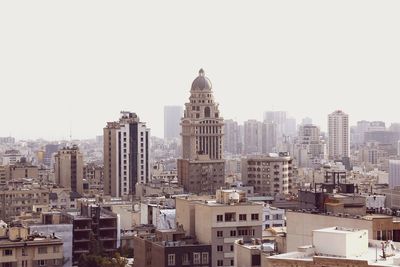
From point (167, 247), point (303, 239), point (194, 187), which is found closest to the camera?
point (303, 239)

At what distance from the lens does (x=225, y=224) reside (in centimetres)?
3192

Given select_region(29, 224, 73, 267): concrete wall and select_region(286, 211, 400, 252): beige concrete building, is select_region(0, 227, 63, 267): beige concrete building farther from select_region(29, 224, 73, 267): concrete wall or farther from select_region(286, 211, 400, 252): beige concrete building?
select_region(286, 211, 400, 252): beige concrete building

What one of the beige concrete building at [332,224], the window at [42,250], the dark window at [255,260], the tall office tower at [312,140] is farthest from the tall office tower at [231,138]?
the beige concrete building at [332,224]

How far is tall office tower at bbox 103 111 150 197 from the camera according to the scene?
2832 inches

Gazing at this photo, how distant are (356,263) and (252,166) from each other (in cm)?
5099

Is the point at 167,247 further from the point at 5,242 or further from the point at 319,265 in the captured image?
the point at 319,265

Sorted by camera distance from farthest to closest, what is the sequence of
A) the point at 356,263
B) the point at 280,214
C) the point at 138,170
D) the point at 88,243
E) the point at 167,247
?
the point at 138,170
the point at 280,214
the point at 88,243
the point at 167,247
the point at 356,263

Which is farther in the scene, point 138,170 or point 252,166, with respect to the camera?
point 138,170

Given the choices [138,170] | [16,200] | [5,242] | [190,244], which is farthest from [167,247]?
[138,170]

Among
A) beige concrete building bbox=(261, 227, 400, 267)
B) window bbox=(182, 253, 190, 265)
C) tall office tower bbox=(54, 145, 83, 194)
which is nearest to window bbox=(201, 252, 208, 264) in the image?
window bbox=(182, 253, 190, 265)

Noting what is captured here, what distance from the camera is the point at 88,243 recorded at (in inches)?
1539

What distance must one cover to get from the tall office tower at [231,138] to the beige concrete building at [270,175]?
93653 mm

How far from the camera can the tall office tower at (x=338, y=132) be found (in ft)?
466

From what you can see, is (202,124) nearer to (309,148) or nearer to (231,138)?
(309,148)
